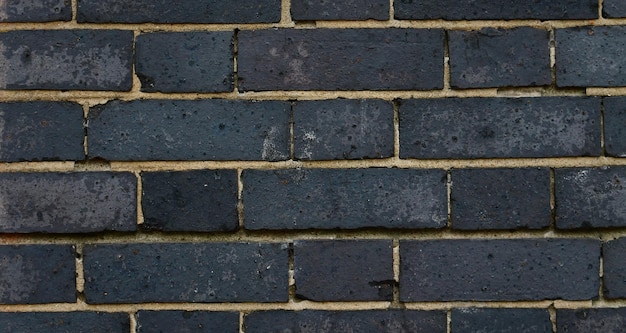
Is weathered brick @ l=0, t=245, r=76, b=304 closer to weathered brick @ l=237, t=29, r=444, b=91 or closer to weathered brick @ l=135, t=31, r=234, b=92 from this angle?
weathered brick @ l=135, t=31, r=234, b=92

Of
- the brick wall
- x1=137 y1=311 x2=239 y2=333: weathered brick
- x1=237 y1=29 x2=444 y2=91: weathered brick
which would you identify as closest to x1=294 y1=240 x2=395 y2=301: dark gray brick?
the brick wall

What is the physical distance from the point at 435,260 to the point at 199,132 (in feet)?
1.65

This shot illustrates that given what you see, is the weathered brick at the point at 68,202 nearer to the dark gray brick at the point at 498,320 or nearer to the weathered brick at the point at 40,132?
the weathered brick at the point at 40,132

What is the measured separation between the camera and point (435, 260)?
1.18m

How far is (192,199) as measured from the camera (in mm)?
1178

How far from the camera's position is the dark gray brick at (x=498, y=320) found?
3.88ft

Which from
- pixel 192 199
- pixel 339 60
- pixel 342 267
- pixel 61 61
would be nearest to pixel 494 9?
pixel 339 60

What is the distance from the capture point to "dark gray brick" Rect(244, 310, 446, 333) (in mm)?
1184

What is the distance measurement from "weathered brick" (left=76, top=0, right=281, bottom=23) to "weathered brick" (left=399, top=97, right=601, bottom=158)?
1.06 ft

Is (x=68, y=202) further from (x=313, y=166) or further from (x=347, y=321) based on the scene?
(x=347, y=321)

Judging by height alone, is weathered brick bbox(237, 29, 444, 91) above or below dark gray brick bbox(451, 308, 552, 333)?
above

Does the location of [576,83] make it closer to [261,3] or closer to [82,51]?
[261,3]

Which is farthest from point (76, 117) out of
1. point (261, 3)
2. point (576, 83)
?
point (576, 83)

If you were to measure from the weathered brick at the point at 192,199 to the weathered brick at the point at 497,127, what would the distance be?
0.34 m
